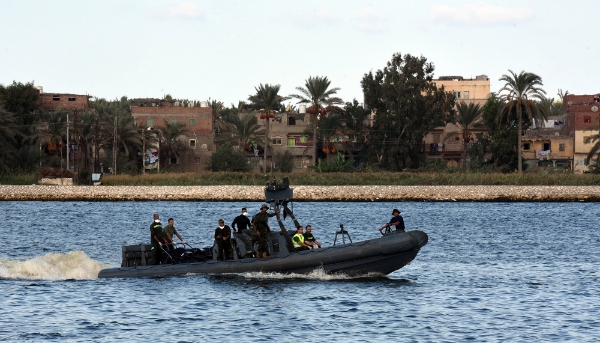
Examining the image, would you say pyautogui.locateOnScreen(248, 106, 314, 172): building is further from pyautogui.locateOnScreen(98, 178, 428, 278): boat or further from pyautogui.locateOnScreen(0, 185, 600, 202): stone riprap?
pyautogui.locateOnScreen(98, 178, 428, 278): boat

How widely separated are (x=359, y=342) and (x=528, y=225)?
4054 cm

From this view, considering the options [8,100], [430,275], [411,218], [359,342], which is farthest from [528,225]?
[8,100]

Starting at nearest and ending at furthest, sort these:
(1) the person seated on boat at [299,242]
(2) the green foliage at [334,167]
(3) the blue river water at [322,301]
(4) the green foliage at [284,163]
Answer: (3) the blue river water at [322,301], (1) the person seated on boat at [299,242], (2) the green foliage at [334,167], (4) the green foliage at [284,163]

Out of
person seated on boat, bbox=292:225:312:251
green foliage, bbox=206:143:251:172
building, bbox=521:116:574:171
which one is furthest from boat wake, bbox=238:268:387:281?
building, bbox=521:116:574:171

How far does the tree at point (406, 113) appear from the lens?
9994cm

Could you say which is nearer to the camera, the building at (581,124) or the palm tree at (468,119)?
the palm tree at (468,119)

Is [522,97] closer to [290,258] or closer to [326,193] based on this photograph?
[326,193]

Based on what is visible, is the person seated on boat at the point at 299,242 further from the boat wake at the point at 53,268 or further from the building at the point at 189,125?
the building at the point at 189,125

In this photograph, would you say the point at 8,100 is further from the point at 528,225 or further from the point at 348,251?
the point at 348,251

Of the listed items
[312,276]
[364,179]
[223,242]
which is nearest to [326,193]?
[364,179]

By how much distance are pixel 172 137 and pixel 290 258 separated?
7651 centimetres

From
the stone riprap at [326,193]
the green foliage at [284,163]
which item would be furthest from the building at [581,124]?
the green foliage at [284,163]

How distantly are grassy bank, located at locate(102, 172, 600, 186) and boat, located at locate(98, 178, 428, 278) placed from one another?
63.2 m

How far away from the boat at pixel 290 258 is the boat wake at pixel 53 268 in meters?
2.56
